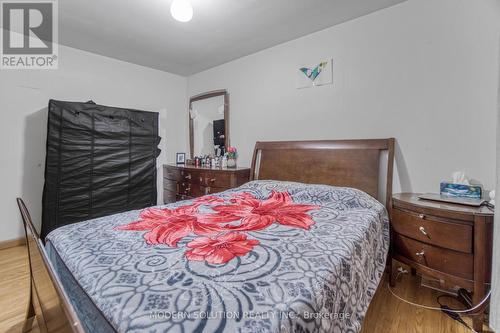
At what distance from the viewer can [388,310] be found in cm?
166

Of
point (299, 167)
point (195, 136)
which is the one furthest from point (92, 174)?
point (299, 167)

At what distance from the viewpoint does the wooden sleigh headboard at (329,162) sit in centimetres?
218

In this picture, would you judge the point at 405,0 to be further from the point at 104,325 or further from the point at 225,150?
the point at 104,325

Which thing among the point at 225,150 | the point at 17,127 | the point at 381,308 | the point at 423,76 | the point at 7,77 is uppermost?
the point at 7,77

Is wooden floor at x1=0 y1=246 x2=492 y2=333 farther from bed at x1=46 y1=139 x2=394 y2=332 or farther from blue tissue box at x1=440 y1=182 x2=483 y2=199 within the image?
blue tissue box at x1=440 y1=182 x2=483 y2=199

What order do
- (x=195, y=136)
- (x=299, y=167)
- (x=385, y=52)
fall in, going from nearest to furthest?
1. (x=385, y=52)
2. (x=299, y=167)
3. (x=195, y=136)

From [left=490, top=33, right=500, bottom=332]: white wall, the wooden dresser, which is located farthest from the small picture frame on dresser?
[left=490, top=33, right=500, bottom=332]: white wall

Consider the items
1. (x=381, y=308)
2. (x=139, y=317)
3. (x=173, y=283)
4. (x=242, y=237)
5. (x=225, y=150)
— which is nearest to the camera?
(x=139, y=317)

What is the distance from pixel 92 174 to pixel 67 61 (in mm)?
1457

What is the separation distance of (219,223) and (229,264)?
53cm

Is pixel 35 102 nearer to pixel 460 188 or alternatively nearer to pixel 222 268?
pixel 222 268

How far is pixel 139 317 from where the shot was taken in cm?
65

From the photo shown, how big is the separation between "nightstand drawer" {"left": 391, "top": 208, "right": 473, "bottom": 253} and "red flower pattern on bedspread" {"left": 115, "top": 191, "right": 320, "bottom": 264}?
643mm

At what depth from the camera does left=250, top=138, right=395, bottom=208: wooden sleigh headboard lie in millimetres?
2178
